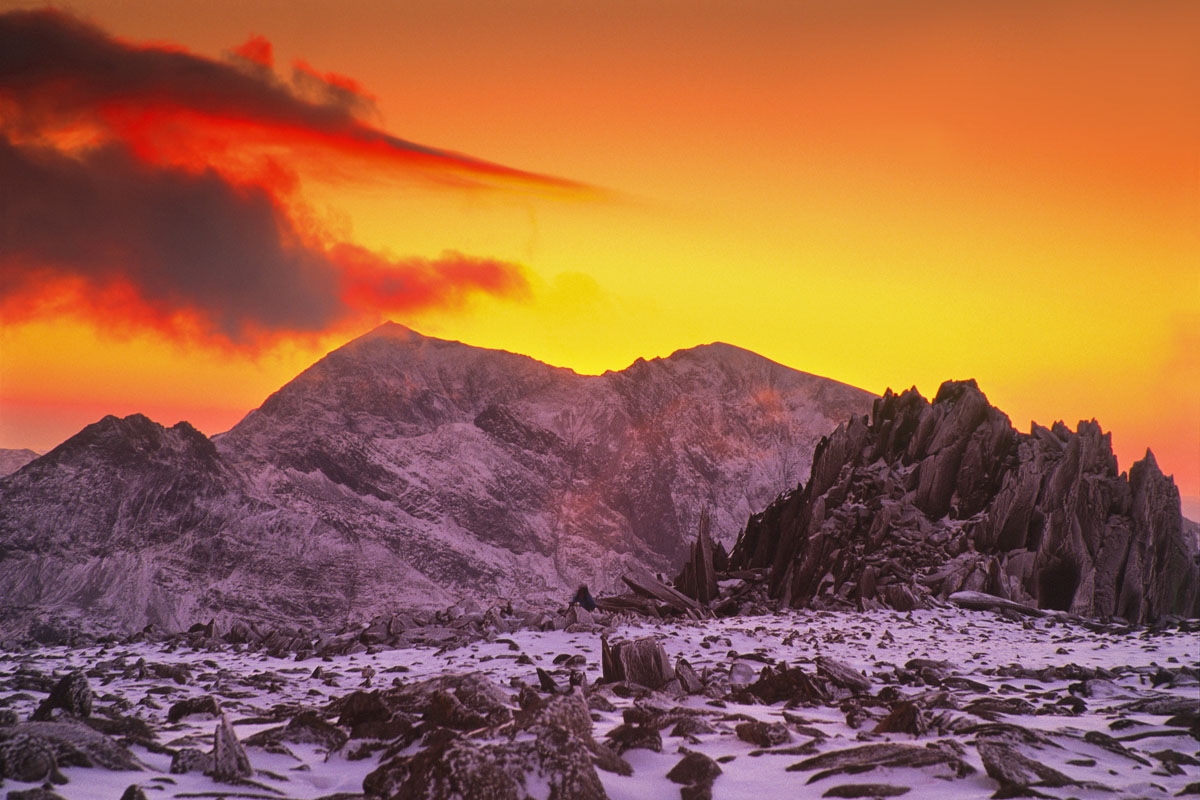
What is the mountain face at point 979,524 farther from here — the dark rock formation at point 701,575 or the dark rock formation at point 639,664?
the dark rock formation at point 639,664

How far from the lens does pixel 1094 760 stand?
8062 mm

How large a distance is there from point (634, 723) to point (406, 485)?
13659 cm

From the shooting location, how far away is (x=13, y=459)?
151m

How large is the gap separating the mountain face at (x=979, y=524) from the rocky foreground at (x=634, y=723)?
1334 centimetres

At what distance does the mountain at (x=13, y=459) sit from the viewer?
148 meters

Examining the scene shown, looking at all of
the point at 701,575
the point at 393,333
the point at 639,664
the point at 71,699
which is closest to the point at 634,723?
the point at 639,664

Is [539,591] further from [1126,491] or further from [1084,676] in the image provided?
[1084,676]

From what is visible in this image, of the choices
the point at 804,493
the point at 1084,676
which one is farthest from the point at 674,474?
the point at 1084,676

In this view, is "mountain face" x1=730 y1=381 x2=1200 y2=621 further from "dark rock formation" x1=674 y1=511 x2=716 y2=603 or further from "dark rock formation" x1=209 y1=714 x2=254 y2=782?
"dark rock formation" x1=209 y1=714 x2=254 y2=782

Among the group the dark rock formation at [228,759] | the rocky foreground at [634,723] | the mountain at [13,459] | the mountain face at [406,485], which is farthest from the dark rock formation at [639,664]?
the mountain at [13,459]

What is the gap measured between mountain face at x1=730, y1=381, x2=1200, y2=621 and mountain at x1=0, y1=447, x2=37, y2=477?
14916cm

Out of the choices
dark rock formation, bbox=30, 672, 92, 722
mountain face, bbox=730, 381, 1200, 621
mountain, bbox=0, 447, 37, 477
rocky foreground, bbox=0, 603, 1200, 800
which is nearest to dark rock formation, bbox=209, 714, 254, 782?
rocky foreground, bbox=0, 603, 1200, 800

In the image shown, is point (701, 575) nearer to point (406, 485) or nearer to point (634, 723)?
point (634, 723)

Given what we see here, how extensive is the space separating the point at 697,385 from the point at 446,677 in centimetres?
15791
